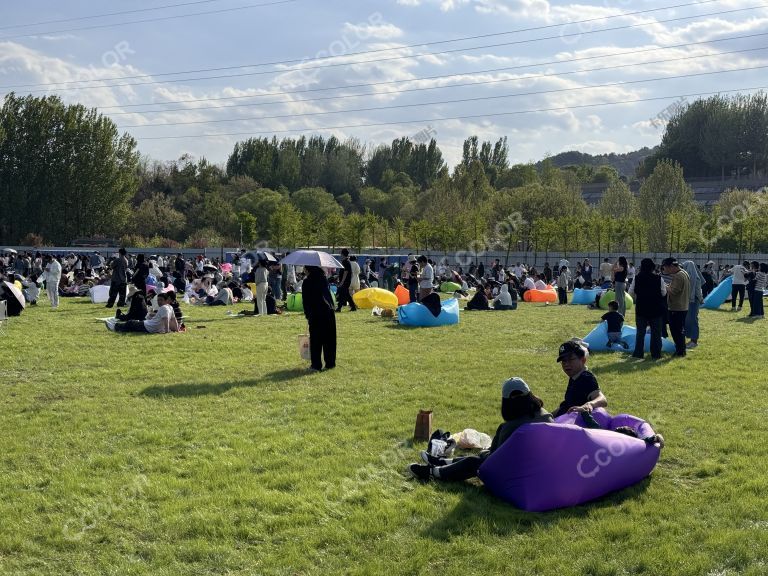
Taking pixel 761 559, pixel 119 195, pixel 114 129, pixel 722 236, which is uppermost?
pixel 114 129

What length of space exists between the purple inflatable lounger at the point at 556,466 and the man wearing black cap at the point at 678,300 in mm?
7591

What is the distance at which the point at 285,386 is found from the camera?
34.2 ft

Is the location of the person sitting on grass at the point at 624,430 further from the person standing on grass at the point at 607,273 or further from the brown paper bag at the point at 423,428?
the person standing on grass at the point at 607,273

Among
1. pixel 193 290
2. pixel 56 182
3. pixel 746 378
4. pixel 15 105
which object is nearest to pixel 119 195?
pixel 56 182

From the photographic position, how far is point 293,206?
6988cm

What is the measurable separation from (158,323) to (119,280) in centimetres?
560

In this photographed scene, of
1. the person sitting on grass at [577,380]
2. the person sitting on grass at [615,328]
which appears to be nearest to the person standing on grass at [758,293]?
the person sitting on grass at [615,328]

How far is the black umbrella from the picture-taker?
1891cm

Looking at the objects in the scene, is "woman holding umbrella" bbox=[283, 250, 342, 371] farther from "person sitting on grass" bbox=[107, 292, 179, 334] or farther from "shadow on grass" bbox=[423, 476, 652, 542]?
"shadow on grass" bbox=[423, 476, 652, 542]

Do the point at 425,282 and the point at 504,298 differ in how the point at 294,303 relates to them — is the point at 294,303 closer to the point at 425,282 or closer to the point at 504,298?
the point at 425,282

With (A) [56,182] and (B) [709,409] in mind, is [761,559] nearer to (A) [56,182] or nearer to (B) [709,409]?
(B) [709,409]

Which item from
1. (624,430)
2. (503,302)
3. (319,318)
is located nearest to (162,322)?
(319,318)

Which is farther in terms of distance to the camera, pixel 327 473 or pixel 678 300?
pixel 678 300

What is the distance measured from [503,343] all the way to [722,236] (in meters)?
39.3
